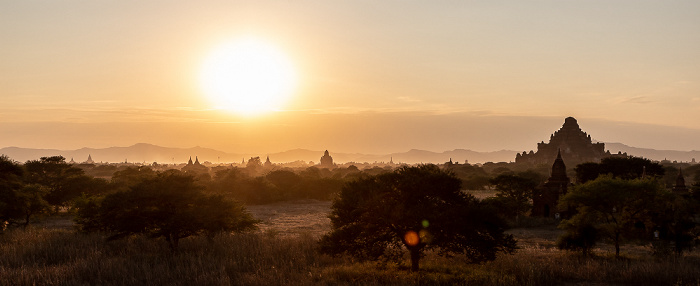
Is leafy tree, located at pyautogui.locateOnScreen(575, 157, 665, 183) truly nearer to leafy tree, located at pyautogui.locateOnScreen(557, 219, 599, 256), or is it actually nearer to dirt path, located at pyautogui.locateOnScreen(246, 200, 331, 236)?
dirt path, located at pyautogui.locateOnScreen(246, 200, 331, 236)

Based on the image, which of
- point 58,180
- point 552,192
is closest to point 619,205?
point 552,192

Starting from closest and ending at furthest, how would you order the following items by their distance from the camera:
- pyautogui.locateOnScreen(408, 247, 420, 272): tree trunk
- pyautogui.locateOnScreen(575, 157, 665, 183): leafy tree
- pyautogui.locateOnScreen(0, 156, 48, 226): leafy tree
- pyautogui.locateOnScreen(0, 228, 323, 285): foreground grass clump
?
pyautogui.locateOnScreen(0, 228, 323, 285): foreground grass clump < pyautogui.locateOnScreen(408, 247, 420, 272): tree trunk < pyautogui.locateOnScreen(0, 156, 48, 226): leafy tree < pyautogui.locateOnScreen(575, 157, 665, 183): leafy tree

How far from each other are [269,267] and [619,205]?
19907 mm

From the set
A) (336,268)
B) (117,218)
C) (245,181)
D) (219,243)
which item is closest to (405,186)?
(336,268)

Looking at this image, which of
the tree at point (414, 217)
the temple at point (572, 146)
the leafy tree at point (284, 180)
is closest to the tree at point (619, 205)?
the tree at point (414, 217)

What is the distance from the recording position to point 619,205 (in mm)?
27672

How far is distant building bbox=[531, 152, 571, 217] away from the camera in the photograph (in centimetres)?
4512

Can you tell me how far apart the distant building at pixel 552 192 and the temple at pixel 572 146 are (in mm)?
114562

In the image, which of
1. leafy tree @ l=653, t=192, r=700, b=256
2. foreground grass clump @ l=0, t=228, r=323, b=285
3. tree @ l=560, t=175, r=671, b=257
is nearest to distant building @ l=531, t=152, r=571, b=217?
leafy tree @ l=653, t=192, r=700, b=256

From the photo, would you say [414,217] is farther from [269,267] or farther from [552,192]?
[552,192]

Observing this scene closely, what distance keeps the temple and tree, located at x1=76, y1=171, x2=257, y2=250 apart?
146m

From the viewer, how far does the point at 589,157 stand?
156375 mm

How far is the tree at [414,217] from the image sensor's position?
18.3 m

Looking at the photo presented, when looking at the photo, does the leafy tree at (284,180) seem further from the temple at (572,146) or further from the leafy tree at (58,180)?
the temple at (572,146)
